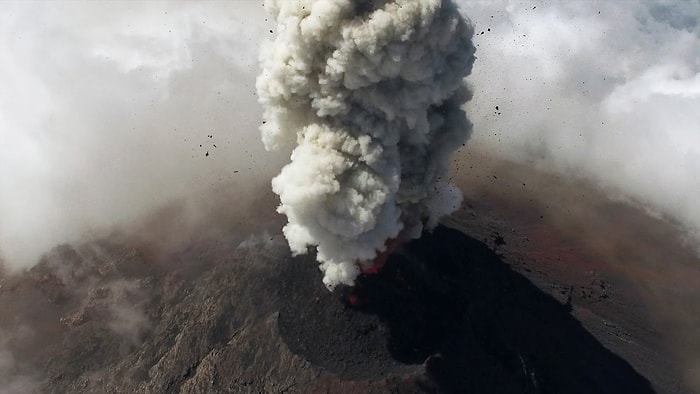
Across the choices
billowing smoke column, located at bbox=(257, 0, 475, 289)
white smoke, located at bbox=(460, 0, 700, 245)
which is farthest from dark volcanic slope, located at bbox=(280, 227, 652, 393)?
white smoke, located at bbox=(460, 0, 700, 245)

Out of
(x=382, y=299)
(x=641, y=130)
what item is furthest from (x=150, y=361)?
(x=641, y=130)

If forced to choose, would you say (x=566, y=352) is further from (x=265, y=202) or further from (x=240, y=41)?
(x=240, y=41)

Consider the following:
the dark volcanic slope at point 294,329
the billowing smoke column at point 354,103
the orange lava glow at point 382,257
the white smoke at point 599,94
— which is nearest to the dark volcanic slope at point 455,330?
the dark volcanic slope at point 294,329

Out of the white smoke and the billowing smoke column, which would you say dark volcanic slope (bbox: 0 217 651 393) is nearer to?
the billowing smoke column

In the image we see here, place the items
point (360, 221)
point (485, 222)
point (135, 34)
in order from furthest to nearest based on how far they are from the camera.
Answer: point (135, 34)
point (485, 222)
point (360, 221)

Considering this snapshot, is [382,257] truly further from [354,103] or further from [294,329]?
[354,103]

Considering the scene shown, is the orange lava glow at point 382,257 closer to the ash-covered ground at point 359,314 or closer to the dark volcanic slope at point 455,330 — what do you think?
the dark volcanic slope at point 455,330
